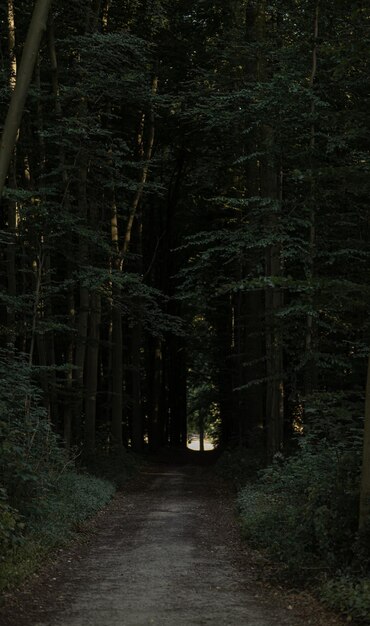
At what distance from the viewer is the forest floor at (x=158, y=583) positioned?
656cm

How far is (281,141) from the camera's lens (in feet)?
51.1

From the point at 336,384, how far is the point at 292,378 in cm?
172

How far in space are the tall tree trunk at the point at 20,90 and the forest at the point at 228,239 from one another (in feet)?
0.07

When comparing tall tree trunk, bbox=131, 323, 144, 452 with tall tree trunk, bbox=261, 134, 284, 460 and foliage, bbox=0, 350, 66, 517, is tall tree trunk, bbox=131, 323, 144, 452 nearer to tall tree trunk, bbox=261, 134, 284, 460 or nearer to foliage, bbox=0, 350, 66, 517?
tall tree trunk, bbox=261, 134, 284, 460

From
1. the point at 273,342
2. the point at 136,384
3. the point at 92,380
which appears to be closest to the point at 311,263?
the point at 273,342

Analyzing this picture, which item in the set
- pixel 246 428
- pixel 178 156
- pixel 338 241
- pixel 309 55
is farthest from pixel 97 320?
pixel 178 156

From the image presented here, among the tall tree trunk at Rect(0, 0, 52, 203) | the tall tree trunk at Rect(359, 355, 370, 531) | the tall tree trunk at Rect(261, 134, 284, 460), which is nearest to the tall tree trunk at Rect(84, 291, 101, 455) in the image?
the tall tree trunk at Rect(261, 134, 284, 460)

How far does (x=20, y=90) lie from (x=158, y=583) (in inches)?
245

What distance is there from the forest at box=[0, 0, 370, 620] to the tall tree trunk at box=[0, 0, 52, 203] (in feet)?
0.07

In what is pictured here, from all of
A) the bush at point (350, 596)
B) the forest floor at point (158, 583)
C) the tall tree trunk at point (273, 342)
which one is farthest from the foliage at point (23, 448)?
the tall tree trunk at point (273, 342)

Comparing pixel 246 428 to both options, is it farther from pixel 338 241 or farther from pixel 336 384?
pixel 338 241

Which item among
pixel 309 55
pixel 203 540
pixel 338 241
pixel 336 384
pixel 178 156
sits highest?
pixel 178 156

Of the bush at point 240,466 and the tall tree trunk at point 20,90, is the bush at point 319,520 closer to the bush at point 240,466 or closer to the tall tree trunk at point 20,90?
the tall tree trunk at point 20,90

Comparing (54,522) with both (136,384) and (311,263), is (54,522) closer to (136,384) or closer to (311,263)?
(311,263)
